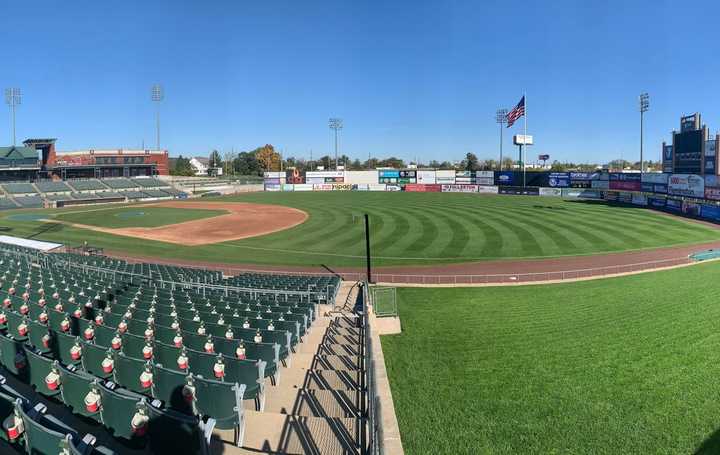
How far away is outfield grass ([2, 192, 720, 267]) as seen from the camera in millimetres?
37469

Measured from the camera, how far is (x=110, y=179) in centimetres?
10056

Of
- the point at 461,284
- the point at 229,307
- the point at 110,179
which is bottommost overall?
the point at 461,284

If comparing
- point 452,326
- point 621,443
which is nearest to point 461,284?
point 452,326

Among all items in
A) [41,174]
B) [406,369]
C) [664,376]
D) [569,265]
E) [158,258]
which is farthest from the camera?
[41,174]

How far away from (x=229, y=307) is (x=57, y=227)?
161 ft

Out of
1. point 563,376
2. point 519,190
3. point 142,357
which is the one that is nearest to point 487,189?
point 519,190

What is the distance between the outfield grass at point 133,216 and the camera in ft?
187

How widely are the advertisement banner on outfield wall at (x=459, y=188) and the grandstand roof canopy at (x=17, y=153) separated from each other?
8322cm

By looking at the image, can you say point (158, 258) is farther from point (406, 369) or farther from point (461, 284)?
point (406, 369)

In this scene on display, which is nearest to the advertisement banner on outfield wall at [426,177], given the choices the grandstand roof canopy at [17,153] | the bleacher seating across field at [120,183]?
the bleacher seating across field at [120,183]

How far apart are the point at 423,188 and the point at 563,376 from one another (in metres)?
94.6

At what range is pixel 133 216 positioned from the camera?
6341 centimetres

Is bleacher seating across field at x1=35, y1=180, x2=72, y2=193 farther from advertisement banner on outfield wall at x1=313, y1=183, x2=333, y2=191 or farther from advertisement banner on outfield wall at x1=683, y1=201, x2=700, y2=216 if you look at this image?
Answer: advertisement banner on outfield wall at x1=683, y1=201, x2=700, y2=216

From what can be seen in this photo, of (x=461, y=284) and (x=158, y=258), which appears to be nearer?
(x=461, y=284)
